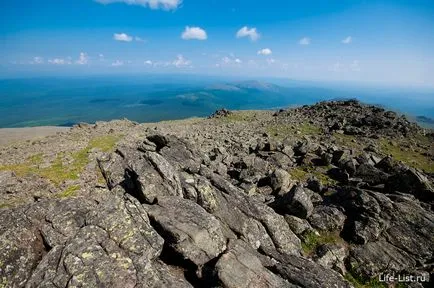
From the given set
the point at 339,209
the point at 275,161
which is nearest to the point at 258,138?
the point at 275,161

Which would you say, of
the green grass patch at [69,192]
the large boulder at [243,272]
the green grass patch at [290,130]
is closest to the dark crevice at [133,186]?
the green grass patch at [69,192]

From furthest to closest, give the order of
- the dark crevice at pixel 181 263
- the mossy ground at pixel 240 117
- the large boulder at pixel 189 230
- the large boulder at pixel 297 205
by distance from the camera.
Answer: the mossy ground at pixel 240 117, the large boulder at pixel 297 205, the large boulder at pixel 189 230, the dark crevice at pixel 181 263

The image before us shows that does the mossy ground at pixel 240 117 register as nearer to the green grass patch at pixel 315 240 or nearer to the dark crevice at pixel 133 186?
the green grass patch at pixel 315 240

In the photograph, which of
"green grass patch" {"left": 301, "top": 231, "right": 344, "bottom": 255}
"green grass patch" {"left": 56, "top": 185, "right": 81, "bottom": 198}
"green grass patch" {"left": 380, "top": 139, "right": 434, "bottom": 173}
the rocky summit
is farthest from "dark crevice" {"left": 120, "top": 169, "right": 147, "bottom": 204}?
"green grass patch" {"left": 380, "top": 139, "right": 434, "bottom": 173}

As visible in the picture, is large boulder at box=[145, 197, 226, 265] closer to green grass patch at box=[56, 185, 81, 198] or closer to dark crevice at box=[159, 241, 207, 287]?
dark crevice at box=[159, 241, 207, 287]

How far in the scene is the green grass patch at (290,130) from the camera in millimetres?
71894

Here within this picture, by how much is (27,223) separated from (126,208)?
20.3 feet

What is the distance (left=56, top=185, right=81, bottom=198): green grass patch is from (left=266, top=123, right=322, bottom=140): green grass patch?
159 feet

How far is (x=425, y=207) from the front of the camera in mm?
30000

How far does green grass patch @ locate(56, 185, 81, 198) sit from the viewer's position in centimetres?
2933

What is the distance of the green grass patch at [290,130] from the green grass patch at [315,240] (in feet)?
140

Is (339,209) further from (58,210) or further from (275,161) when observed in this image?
(58,210)

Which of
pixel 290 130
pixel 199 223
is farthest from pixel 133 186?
pixel 290 130

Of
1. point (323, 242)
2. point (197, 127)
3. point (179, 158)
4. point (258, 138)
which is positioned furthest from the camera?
point (197, 127)
